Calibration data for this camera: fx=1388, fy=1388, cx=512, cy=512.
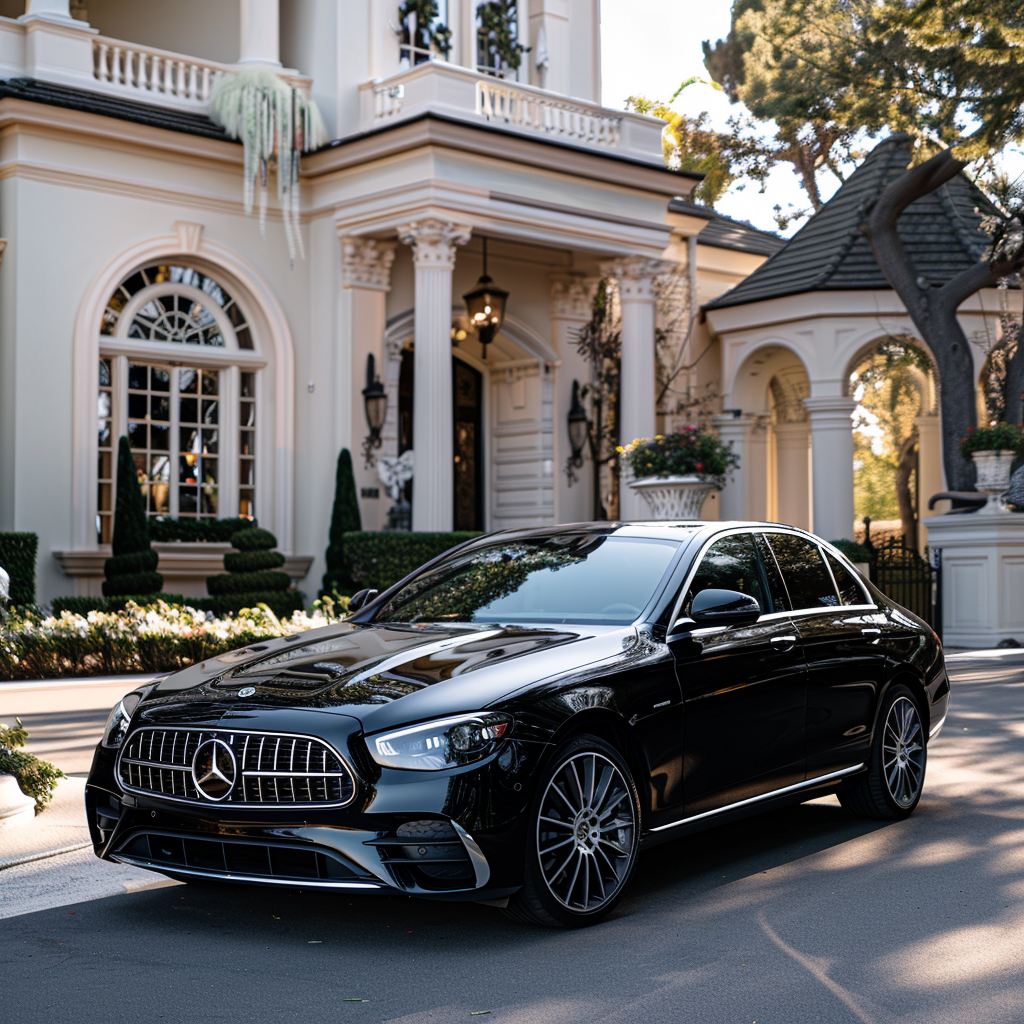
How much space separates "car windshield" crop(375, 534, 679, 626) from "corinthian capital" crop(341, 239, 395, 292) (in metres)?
14.2

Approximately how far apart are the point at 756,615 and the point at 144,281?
15445mm

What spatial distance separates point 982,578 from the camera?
776 inches

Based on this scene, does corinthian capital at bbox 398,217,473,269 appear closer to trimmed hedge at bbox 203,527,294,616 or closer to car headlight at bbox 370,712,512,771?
trimmed hedge at bbox 203,527,294,616

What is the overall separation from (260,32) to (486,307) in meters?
5.21

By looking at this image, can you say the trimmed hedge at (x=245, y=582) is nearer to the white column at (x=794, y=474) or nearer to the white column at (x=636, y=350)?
the white column at (x=636, y=350)

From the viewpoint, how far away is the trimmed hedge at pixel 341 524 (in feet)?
63.8

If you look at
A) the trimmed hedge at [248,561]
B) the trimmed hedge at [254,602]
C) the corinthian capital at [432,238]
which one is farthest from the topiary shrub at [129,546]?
the corinthian capital at [432,238]

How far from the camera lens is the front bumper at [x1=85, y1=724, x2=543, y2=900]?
→ 4.79m

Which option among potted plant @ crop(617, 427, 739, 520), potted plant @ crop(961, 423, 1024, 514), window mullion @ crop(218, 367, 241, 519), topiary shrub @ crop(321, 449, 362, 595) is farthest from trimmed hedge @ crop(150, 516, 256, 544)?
potted plant @ crop(961, 423, 1024, 514)

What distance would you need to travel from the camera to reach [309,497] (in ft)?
67.7

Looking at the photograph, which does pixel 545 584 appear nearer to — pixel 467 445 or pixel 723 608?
pixel 723 608

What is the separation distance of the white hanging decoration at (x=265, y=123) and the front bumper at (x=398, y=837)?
52.0 feet

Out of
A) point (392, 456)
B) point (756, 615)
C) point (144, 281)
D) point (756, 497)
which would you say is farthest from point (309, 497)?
point (756, 615)

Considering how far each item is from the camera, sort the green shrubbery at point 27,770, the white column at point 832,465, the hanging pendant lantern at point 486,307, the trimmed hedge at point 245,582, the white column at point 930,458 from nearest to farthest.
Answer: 1. the green shrubbery at point 27,770
2. the trimmed hedge at point 245,582
3. the hanging pendant lantern at point 486,307
4. the white column at point 832,465
5. the white column at point 930,458
